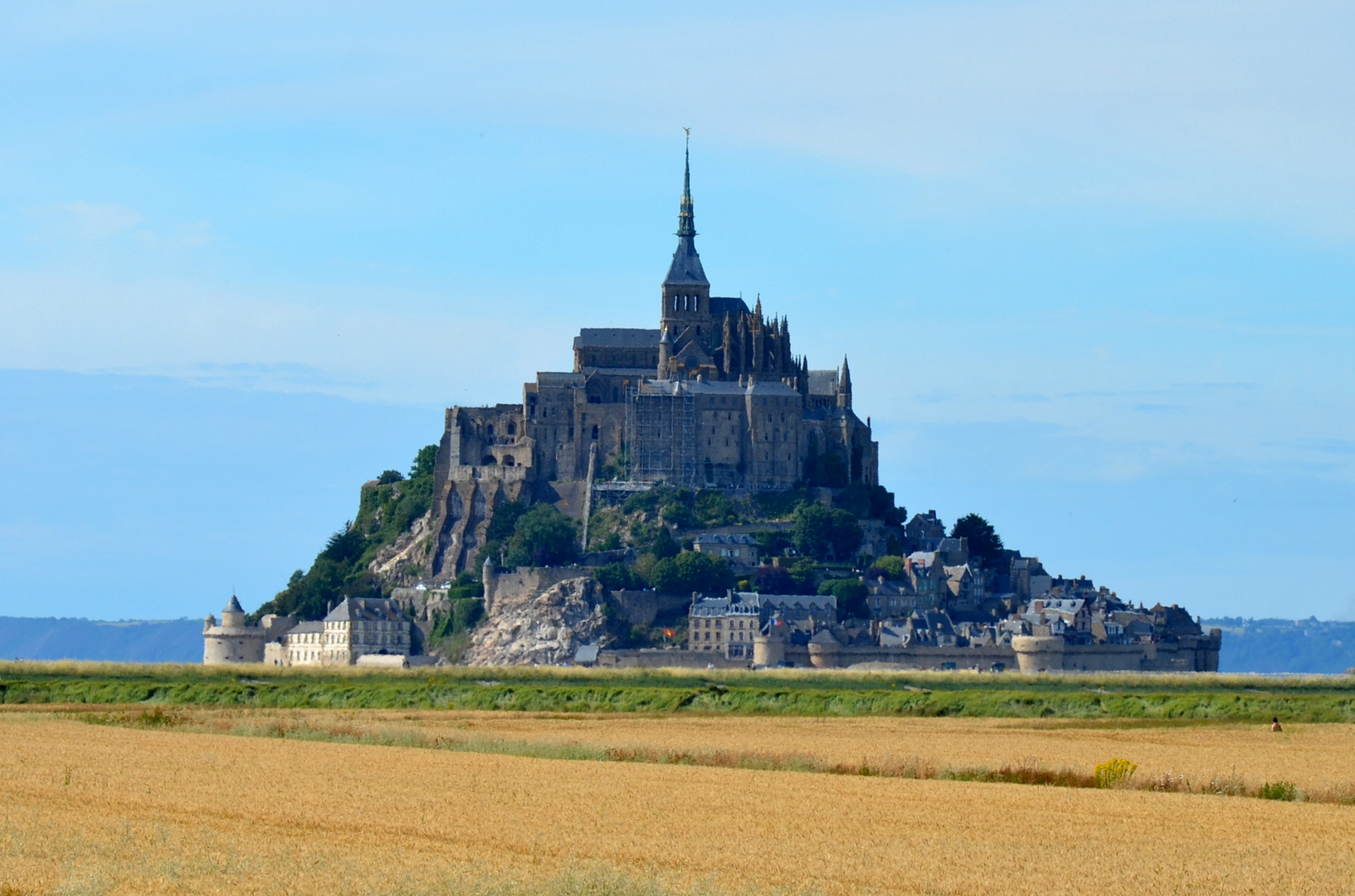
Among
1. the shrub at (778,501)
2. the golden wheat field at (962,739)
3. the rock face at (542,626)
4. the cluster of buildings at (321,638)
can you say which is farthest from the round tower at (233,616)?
the golden wheat field at (962,739)

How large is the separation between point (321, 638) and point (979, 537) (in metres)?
37.0

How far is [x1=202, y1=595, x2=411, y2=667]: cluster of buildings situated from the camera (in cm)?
10525

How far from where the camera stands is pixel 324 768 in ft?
102

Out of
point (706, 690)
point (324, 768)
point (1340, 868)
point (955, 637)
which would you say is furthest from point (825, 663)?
point (1340, 868)

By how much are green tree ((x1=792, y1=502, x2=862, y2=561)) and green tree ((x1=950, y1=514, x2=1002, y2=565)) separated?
9.05m

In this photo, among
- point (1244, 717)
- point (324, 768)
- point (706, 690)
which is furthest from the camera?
point (706, 690)

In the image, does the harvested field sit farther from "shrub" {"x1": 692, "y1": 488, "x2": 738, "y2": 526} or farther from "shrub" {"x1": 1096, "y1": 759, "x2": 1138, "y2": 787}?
"shrub" {"x1": 692, "y1": 488, "x2": 738, "y2": 526}

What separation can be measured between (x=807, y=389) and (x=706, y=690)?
61401 millimetres

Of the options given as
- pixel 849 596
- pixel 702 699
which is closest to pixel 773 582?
pixel 849 596

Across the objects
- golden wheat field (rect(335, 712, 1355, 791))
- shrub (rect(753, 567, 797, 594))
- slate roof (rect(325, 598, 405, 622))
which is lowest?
golden wheat field (rect(335, 712, 1355, 791))

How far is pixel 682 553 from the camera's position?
10806 cm

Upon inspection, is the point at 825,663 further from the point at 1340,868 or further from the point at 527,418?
the point at 1340,868

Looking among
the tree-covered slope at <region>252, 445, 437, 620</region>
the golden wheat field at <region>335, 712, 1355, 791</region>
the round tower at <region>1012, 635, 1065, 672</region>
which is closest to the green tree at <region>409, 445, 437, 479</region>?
the tree-covered slope at <region>252, 445, 437, 620</region>

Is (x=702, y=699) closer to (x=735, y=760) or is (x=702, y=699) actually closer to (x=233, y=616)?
(x=735, y=760)
